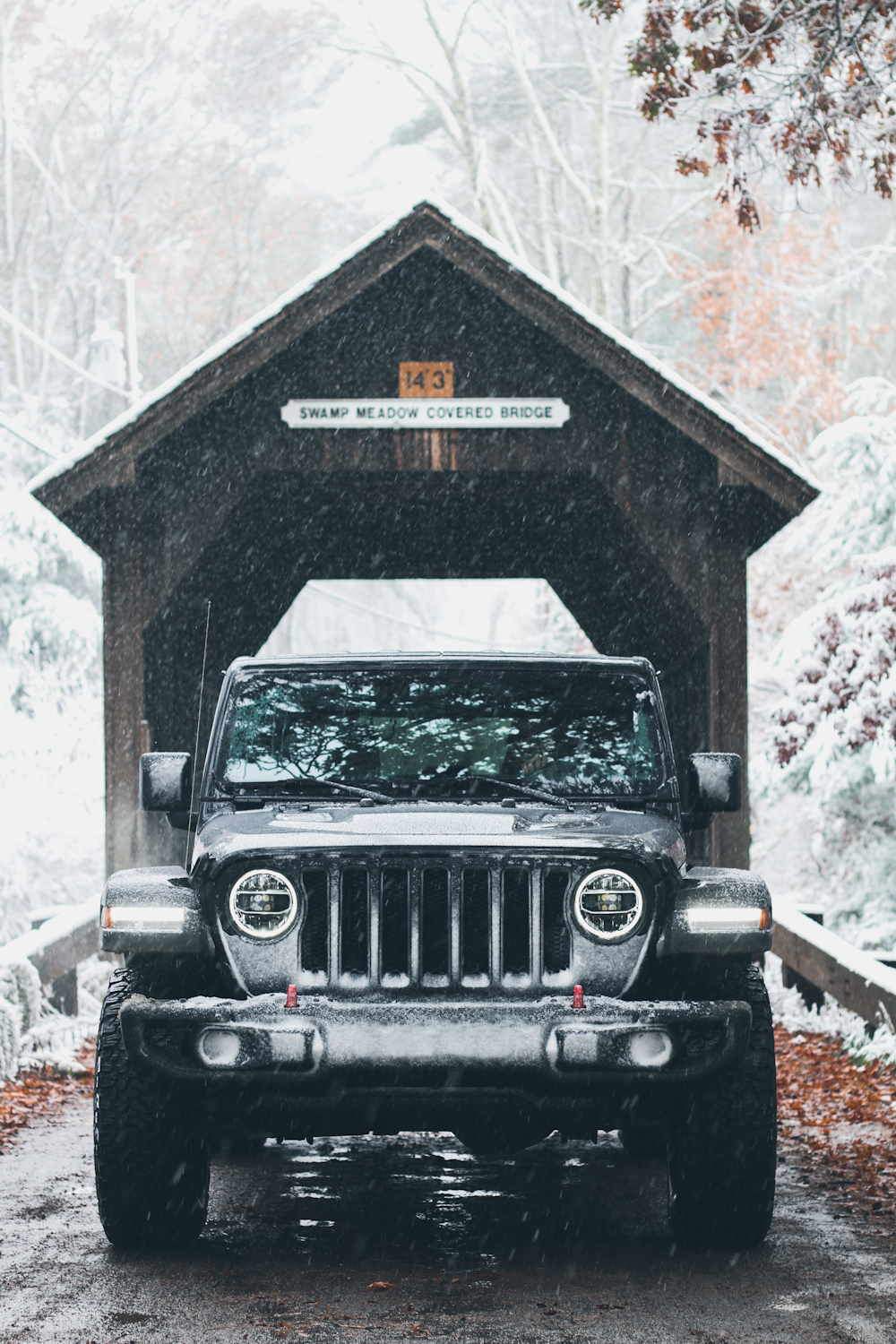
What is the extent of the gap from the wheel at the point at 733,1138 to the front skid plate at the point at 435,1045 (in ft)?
0.73

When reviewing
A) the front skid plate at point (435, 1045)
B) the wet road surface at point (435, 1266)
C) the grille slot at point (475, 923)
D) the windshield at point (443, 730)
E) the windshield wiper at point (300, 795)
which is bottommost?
the wet road surface at point (435, 1266)

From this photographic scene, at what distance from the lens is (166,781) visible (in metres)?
6.52

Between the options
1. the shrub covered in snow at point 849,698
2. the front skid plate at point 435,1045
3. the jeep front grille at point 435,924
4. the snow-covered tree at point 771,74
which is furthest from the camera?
the shrub covered in snow at point 849,698

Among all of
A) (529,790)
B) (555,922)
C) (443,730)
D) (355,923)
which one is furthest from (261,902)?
(443,730)

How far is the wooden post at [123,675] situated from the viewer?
39.9 ft

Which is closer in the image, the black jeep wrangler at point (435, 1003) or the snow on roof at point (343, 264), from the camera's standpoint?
the black jeep wrangler at point (435, 1003)

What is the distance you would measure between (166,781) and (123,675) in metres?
5.84

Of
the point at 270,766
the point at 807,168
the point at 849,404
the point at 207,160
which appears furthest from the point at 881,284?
the point at 270,766

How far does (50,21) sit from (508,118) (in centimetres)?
969

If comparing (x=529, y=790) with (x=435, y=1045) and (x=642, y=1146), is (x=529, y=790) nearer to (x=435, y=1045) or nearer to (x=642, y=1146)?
(x=435, y=1045)

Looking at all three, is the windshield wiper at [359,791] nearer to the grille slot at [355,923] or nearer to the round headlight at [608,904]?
the grille slot at [355,923]

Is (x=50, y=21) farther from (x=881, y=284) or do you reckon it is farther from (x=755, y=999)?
(x=755, y=999)

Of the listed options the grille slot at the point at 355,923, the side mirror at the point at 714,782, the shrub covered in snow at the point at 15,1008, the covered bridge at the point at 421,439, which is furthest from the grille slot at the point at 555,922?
the covered bridge at the point at 421,439

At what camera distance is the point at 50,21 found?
34.7m
